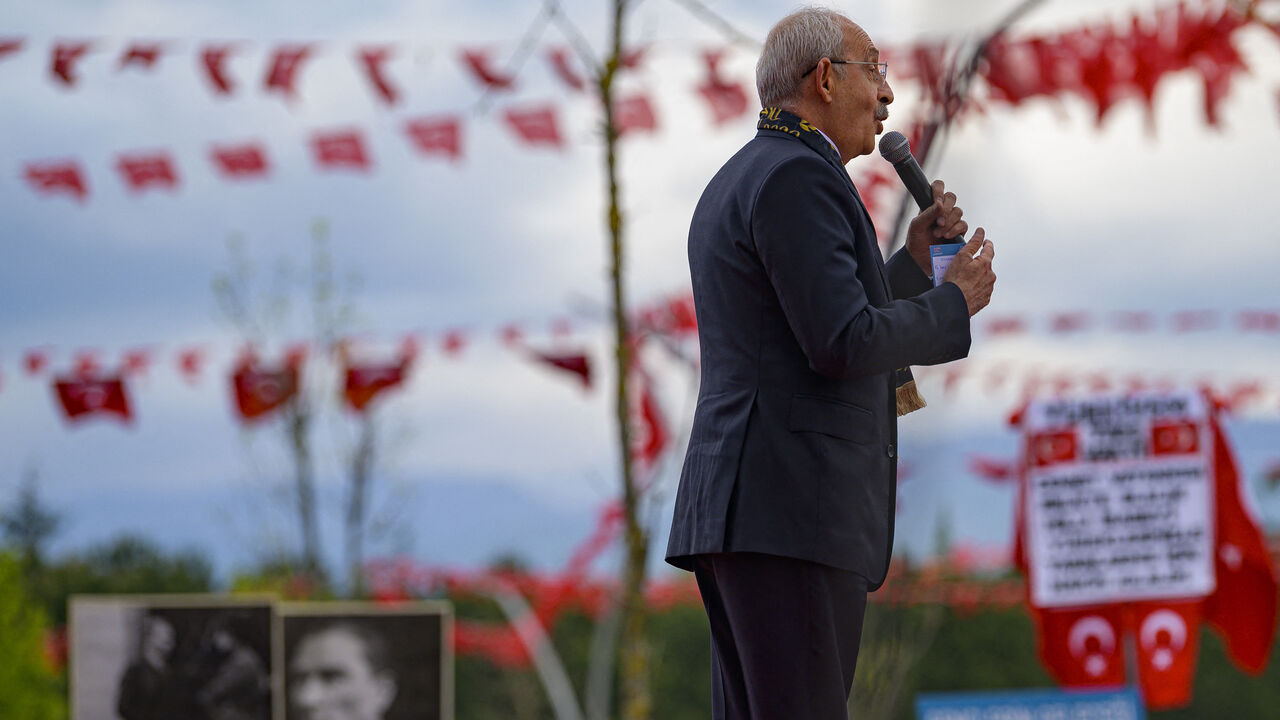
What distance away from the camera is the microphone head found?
7.65 feet

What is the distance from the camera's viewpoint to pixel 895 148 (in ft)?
7.68

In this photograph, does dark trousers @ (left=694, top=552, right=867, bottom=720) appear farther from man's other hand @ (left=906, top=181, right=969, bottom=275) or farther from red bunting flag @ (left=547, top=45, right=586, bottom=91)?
red bunting flag @ (left=547, top=45, right=586, bottom=91)

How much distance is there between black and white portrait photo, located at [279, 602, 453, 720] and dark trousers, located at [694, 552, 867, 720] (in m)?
5.63

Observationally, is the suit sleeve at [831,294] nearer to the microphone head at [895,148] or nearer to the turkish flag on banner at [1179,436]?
the microphone head at [895,148]

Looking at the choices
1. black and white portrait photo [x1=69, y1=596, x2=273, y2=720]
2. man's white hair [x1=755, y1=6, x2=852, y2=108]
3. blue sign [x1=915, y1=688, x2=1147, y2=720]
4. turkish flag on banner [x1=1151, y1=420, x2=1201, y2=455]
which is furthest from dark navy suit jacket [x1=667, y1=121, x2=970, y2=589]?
turkish flag on banner [x1=1151, y1=420, x2=1201, y2=455]

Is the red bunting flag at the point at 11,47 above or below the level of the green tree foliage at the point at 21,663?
above

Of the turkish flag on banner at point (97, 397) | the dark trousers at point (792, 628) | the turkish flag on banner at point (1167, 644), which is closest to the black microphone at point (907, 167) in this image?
the dark trousers at point (792, 628)

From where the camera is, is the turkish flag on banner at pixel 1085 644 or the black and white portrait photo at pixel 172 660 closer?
the black and white portrait photo at pixel 172 660

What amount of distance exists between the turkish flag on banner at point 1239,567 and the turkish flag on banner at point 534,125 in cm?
405

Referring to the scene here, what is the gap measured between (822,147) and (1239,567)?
21.4 feet

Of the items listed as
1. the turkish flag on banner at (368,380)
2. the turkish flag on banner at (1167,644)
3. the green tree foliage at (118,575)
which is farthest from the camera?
the green tree foliage at (118,575)

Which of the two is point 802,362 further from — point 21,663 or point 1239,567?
point 21,663

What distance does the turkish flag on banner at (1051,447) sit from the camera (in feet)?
25.9

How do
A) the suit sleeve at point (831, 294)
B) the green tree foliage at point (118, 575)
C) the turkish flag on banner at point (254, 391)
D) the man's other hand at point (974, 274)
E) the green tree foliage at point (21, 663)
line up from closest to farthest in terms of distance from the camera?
the suit sleeve at point (831, 294), the man's other hand at point (974, 274), the turkish flag on banner at point (254, 391), the green tree foliage at point (21, 663), the green tree foliage at point (118, 575)
